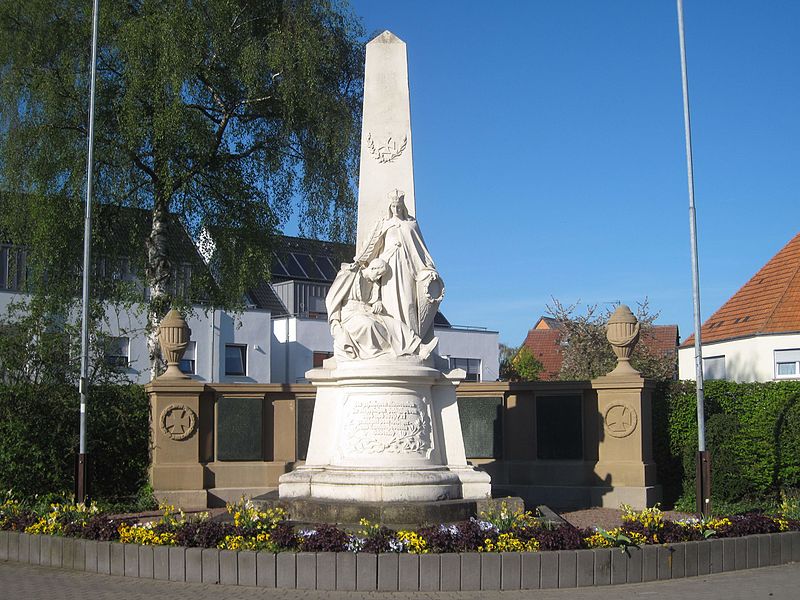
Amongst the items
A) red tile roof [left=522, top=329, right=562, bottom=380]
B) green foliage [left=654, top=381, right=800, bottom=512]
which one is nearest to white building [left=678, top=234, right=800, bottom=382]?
green foliage [left=654, top=381, right=800, bottom=512]

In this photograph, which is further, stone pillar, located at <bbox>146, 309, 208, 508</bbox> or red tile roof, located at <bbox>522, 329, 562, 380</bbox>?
red tile roof, located at <bbox>522, 329, 562, 380</bbox>

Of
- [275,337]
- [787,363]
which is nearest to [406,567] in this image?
[787,363]

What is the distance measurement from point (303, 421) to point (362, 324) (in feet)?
18.7

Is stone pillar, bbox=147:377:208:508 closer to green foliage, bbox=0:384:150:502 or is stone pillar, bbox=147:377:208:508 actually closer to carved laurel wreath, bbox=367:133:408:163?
green foliage, bbox=0:384:150:502

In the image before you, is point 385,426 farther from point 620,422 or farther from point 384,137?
point 620,422

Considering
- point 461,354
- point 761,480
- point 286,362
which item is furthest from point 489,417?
point 461,354

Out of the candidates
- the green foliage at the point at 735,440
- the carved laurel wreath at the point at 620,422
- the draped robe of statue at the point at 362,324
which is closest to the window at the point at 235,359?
the green foliage at the point at 735,440

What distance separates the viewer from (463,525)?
10742 millimetres

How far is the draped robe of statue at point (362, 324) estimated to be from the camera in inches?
527

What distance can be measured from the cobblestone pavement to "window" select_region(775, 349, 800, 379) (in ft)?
65.4

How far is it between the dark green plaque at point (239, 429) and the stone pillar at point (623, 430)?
594cm

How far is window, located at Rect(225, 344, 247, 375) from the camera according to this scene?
128 feet

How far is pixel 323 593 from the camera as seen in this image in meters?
9.92

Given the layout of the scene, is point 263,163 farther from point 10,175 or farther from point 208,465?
point 208,465
